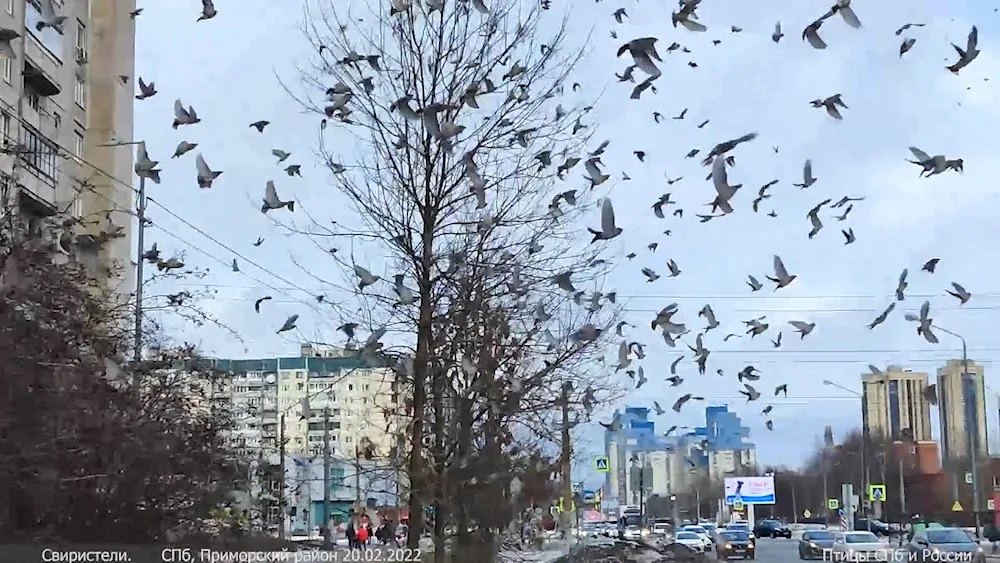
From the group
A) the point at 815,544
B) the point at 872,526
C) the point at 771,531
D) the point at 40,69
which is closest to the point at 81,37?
the point at 40,69

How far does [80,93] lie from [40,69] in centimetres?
531

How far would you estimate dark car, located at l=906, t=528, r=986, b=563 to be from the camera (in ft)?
87.5

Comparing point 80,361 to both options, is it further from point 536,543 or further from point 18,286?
point 536,543

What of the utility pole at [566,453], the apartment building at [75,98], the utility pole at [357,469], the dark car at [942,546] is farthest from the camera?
the apartment building at [75,98]

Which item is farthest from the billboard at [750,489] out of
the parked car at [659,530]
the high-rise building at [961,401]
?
the high-rise building at [961,401]

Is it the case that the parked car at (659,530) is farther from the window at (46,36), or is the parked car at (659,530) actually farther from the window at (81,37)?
the window at (81,37)

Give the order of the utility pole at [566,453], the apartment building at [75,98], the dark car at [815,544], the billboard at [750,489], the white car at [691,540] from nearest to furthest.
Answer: the utility pole at [566,453] → the apartment building at [75,98] → the dark car at [815,544] → the white car at [691,540] → the billboard at [750,489]

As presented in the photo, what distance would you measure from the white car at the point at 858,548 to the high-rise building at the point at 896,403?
26.2ft

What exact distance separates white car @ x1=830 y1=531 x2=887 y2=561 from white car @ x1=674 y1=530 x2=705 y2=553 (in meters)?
4.39

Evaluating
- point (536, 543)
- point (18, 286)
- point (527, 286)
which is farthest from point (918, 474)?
point (18, 286)

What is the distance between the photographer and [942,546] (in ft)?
93.2

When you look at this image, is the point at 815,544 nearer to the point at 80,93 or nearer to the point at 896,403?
the point at 896,403

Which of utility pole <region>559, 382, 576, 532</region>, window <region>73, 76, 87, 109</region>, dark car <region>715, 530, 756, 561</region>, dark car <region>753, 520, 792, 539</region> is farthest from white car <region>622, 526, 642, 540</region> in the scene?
window <region>73, 76, 87, 109</region>

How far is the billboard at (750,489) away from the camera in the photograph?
7762 cm
